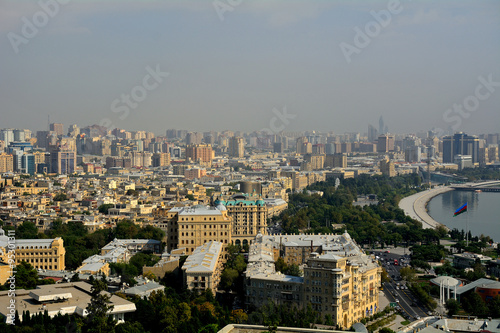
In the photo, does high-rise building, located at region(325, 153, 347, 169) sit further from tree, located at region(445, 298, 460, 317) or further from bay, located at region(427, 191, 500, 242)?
tree, located at region(445, 298, 460, 317)

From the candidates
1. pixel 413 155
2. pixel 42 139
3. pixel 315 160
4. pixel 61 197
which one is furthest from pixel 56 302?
pixel 413 155

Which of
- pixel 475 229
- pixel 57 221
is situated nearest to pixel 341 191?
pixel 475 229

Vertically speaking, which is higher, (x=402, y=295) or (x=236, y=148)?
(x=236, y=148)

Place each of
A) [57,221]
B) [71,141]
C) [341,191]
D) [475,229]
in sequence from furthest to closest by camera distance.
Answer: [71,141] → [341,191] → [475,229] → [57,221]

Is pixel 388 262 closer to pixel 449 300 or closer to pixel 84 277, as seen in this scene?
pixel 449 300

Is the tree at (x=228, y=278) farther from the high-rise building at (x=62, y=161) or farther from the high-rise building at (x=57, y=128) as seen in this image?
the high-rise building at (x=57, y=128)

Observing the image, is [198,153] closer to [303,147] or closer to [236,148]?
[236,148]
